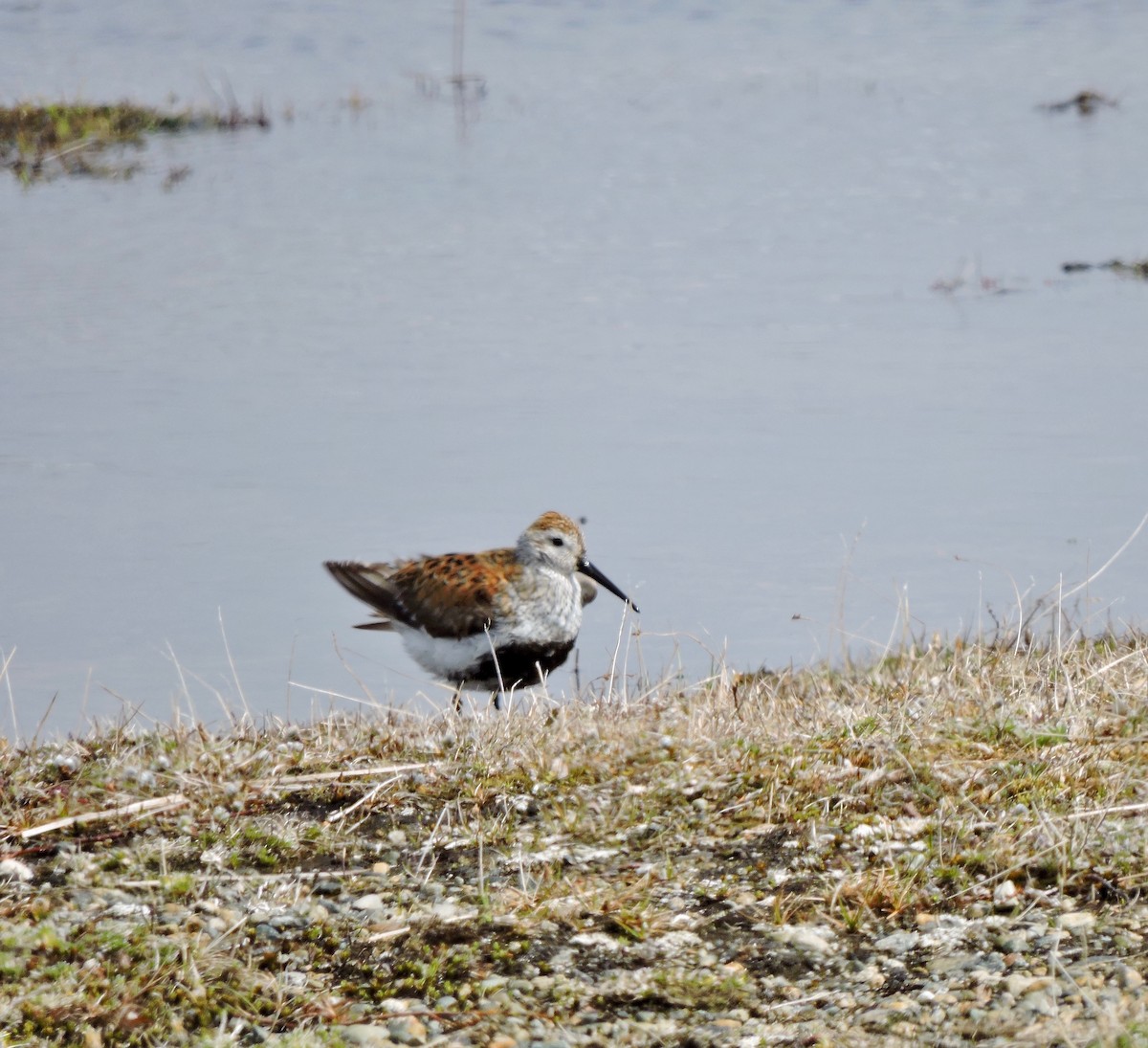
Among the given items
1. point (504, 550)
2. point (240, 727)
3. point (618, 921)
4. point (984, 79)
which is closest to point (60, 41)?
point (984, 79)

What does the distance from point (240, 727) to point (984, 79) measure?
29086mm

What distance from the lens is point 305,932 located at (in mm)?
5281

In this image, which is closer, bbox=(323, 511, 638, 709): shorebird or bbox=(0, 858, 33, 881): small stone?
bbox=(0, 858, 33, 881): small stone

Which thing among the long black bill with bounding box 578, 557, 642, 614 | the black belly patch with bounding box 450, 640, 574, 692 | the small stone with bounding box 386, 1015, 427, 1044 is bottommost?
the black belly patch with bounding box 450, 640, 574, 692

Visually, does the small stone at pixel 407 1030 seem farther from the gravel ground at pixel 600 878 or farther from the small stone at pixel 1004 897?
the small stone at pixel 1004 897

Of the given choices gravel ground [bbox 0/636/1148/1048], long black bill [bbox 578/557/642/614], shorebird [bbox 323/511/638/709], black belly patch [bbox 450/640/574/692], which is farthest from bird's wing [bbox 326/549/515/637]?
gravel ground [bbox 0/636/1148/1048]

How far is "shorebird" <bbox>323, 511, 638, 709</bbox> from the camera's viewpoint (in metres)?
8.91

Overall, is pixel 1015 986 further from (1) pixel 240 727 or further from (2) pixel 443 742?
(1) pixel 240 727

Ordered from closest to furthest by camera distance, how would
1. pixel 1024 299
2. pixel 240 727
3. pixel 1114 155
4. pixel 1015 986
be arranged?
pixel 1015 986 → pixel 240 727 → pixel 1024 299 → pixel 1114 155

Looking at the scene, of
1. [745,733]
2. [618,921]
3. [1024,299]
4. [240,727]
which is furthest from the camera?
[1024,299]

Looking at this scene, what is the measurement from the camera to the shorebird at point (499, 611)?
8.91 m

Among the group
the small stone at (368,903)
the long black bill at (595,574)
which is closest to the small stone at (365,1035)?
the small stone at (368,903)

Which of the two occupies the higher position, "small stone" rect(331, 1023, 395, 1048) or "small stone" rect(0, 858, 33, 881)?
"small stone" rect(0, 858, 33, 881)

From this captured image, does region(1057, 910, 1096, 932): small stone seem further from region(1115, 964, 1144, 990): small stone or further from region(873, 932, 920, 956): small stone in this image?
region(873, 932, 920, 956): small stone
